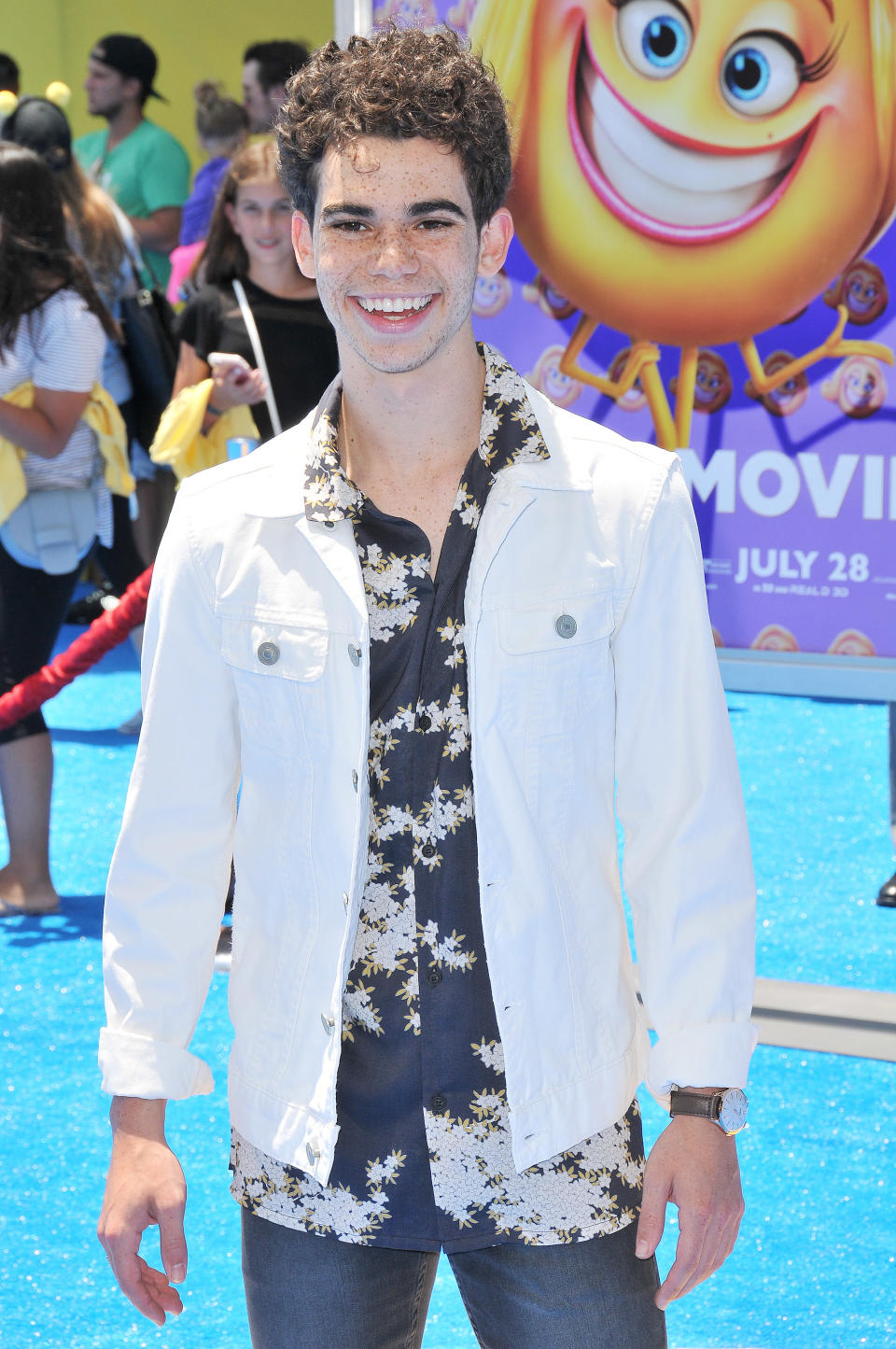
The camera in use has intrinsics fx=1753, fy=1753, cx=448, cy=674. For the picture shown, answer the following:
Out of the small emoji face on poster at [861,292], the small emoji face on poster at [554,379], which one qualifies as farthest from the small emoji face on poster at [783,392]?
the small emoji face on poster at [554,379]

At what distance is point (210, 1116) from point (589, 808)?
89.0 inches

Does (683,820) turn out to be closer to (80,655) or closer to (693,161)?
(693,161)

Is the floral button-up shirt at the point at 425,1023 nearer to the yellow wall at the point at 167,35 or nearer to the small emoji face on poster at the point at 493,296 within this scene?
the small emoji face on poster at the point at 493,296

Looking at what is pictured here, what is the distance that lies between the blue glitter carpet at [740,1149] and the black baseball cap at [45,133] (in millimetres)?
2145

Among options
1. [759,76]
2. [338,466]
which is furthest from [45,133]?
[338,466]

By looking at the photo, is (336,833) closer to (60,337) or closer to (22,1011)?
(22,1011)

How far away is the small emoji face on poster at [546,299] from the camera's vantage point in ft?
12.7

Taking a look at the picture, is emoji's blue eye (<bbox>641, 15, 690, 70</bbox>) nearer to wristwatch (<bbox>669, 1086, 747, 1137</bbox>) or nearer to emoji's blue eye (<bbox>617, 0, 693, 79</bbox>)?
emoji's blue eye (<bbox>617, 0, 693, 79</bbox>)

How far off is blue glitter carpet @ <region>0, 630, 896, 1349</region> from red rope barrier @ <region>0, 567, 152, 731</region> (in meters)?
0.70

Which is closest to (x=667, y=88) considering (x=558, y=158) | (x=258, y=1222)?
(x=558, y=158)

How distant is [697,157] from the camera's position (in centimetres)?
369

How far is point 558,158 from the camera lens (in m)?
3.81

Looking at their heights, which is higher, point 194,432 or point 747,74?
point 747,74

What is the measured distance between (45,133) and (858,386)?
292 centimetres
